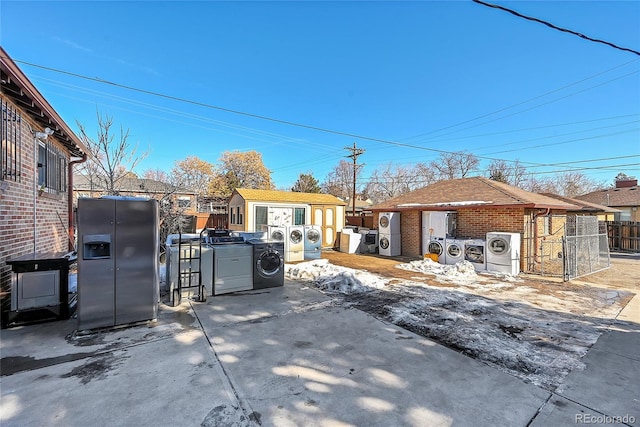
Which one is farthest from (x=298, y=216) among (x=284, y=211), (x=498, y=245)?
(x=498, y=245)

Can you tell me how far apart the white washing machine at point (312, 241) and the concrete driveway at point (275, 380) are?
22.5ft

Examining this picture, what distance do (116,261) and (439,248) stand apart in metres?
8.85

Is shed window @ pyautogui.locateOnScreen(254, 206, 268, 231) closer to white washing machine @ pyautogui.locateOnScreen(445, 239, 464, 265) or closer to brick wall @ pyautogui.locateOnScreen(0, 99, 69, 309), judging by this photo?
brick wall @ pyautogui.locateOnScreen(0, 99, 69, 309)

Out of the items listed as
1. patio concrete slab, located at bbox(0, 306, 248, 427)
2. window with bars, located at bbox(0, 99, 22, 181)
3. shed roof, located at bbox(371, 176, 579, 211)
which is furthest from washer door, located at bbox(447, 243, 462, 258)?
window with bars, located at bbox(0, 99, 22, 181)

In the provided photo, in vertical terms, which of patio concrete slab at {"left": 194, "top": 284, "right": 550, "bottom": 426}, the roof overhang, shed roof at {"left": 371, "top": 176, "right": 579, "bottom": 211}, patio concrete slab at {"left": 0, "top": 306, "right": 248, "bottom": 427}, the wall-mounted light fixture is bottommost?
patio concrete slab at {"left": 194, "top": 284, "right": 550, "bottom": 426}

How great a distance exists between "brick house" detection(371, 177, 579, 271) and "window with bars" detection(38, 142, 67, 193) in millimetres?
10486

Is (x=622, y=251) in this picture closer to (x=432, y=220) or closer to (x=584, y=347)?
(x=432, y=220)

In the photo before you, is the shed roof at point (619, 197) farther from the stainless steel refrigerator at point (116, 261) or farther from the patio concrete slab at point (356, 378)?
the stainless steel refrigerator at point (116, 261)

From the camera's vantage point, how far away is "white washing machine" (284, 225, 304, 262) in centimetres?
1020

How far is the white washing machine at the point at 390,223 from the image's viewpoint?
1156 cm

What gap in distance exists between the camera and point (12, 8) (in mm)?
4375

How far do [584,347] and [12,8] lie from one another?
9.43 meters

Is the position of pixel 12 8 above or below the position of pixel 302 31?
below

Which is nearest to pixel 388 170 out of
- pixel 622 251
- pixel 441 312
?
pixel 622 251
